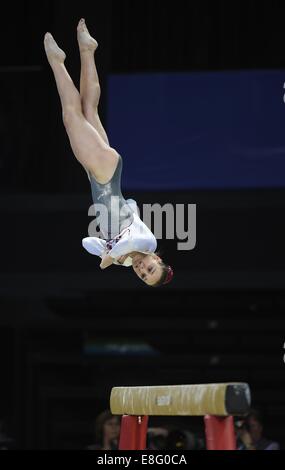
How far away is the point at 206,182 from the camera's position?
10.4 m

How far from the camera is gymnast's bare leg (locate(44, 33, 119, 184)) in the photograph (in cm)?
699

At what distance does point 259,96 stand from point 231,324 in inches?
110

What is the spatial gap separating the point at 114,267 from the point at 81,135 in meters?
3.60

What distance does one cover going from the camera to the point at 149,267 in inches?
265

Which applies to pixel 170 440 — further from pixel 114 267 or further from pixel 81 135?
pixel 81 135

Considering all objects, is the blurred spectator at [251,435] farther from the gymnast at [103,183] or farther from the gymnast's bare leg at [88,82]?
the gymnast's bare leg at [88,82]

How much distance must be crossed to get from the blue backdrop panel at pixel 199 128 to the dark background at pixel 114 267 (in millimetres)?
198

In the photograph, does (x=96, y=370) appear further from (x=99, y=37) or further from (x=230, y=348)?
(x=99, y=37)

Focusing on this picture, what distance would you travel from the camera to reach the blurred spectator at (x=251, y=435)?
801 centimetres

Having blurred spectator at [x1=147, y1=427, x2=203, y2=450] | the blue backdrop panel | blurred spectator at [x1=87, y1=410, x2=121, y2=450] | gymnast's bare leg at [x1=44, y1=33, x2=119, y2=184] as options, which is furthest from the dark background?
gymnast's bare leg at [x1=44, y1=33, x2=119, y2=184]

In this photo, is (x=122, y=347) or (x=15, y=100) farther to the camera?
(x=122, y=347)

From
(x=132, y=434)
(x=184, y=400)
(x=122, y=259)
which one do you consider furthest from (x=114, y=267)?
(x=184, y=400)
